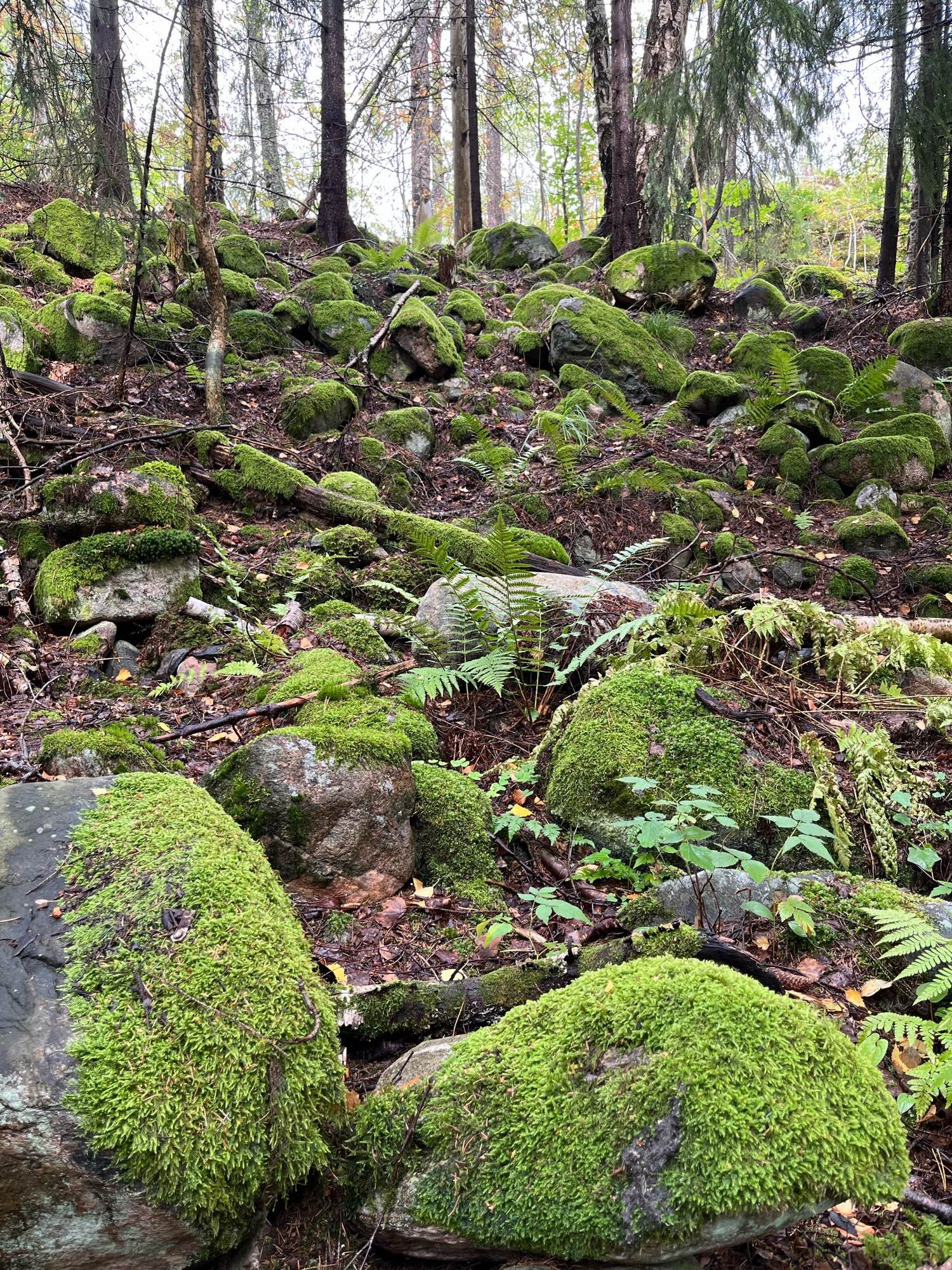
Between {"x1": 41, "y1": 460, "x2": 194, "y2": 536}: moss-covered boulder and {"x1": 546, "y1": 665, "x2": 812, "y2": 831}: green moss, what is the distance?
3300 mm

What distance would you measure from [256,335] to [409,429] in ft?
8.84

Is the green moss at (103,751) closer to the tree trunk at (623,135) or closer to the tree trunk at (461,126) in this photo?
the tree trunk at (623,135)

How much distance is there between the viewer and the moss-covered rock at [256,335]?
943 cm

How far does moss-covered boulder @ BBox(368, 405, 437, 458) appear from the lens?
8352 millimetres

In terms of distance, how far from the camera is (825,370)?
31.2 ft

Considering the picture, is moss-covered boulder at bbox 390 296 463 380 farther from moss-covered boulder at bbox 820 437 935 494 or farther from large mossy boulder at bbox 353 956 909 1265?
large mossy boulder at bbox 353 956 909 1265

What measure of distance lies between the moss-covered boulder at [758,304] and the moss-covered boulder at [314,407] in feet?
22.0

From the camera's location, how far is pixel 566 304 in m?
10.6

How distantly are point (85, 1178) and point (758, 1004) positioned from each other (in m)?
1.44

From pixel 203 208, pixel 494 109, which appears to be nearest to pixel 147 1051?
pixel 203 208

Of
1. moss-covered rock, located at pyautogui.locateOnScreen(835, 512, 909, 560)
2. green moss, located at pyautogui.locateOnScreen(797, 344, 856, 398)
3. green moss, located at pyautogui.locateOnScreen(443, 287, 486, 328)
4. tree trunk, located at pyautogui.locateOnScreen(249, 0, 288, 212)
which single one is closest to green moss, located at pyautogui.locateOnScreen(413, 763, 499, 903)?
moss-covered rock, located at pyautogui.locateOnScreen(835, 512, 909, 560)

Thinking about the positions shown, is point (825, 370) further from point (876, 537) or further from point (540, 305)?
point (540, 305)

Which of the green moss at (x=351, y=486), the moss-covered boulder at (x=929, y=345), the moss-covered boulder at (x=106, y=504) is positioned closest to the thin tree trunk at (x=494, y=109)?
the moss-covered boulder at (x=929, y=345)

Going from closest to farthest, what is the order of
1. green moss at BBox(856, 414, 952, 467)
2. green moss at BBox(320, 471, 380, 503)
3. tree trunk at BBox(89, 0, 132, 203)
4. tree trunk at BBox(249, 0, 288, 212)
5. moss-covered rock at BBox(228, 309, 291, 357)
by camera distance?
1. tree trunk at BBox(89, 0, 132, 203)
2. green moss at BBox(320, 471, 380, 503)
3. green moss at BBox(856, 414, 952, 467)
4. moss-covered rock at BBox(228, 309, 291, 357)
5. tree trunk at BBox(249, 0, 288, 212)
